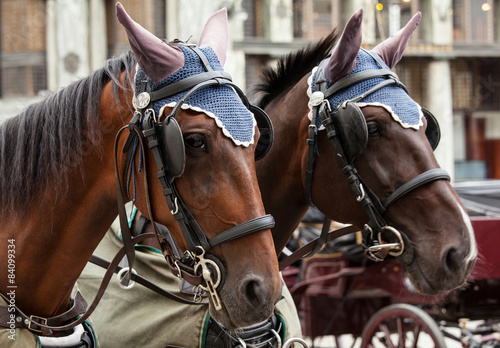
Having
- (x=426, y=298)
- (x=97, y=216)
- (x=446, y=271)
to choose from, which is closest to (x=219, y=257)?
(x=97, y=216)

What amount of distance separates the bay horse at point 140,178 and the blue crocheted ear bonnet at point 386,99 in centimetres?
59

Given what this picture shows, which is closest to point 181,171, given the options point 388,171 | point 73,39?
point 388,171

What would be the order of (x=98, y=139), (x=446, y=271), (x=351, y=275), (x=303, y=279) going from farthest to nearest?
1. (x=303, y=279)
2. (x=351, y=275)
3. (x=446, y=271)
4. (x=98, y=139)

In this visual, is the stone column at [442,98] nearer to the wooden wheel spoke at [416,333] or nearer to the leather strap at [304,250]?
the wooden wheel spoke at [416,333]

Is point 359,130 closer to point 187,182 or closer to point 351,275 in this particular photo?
point 187,182

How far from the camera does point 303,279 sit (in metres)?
5.05

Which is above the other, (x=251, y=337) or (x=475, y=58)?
(x=475, y=58)

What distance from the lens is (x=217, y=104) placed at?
166 cm

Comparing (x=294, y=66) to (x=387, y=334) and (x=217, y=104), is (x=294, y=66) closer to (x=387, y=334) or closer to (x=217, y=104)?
(x=217, y=104)

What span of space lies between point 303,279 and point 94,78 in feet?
11.8

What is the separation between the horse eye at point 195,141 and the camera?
5.33 ft

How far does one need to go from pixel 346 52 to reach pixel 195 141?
3.04ft

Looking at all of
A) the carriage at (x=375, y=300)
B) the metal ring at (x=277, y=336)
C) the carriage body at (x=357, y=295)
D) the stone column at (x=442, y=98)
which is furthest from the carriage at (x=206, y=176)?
the stone column at (x=442, y=98)

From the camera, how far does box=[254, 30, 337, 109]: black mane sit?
8.67ft
